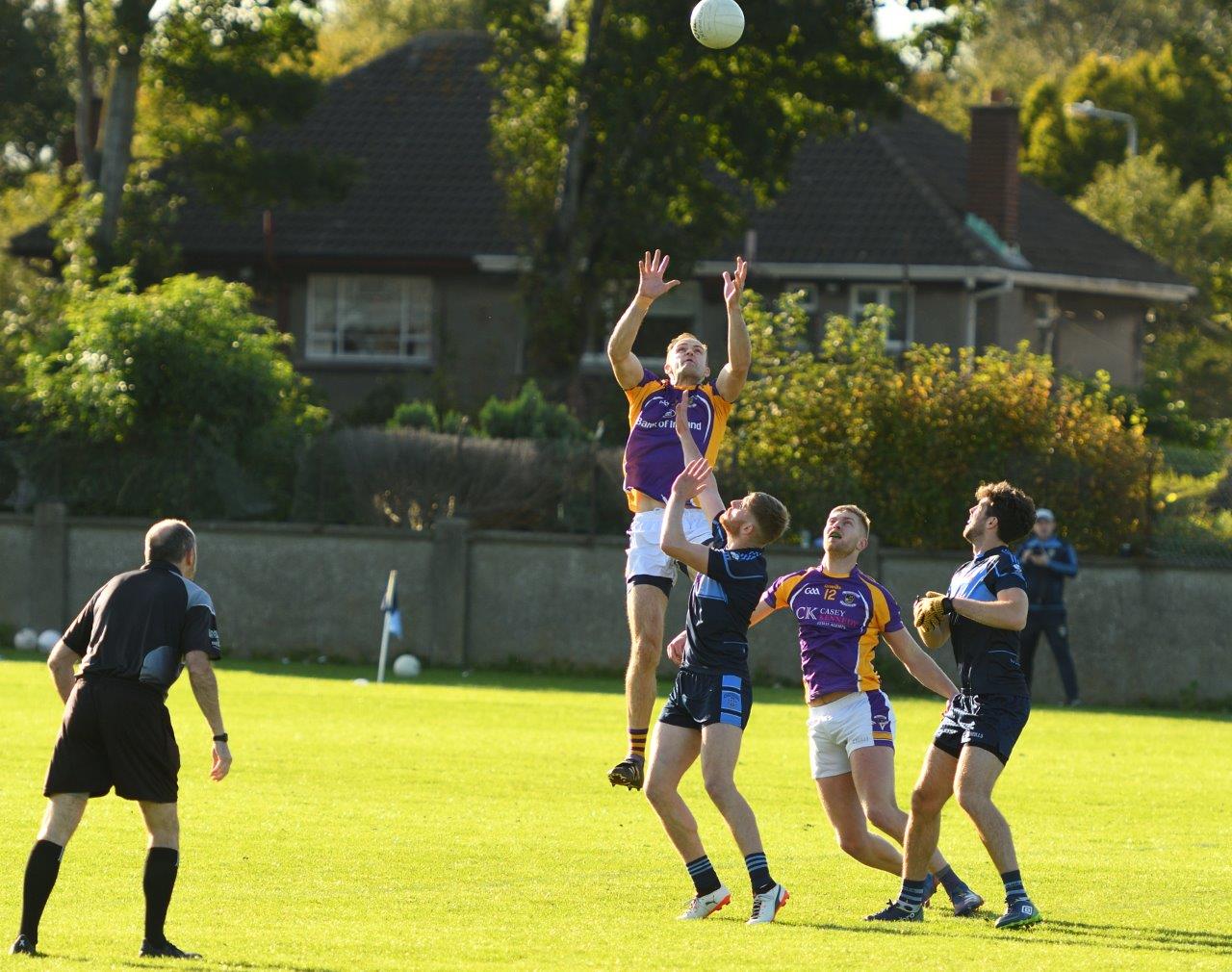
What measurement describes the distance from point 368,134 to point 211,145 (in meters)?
7.36

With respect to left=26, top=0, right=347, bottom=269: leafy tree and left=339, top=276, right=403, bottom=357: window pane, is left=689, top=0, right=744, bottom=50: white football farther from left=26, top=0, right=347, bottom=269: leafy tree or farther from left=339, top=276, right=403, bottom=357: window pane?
left=339, top=276, right=403, bottom=357: window pane

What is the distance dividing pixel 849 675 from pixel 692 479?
3.83 feet

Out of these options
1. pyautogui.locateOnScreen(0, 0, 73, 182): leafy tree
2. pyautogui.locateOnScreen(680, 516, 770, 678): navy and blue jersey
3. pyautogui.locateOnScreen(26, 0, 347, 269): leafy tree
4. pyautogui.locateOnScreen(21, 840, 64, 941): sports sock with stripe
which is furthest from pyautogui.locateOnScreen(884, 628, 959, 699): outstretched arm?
pyautogui.locateOnScreen(0, 0, 73, 182): leafy tree

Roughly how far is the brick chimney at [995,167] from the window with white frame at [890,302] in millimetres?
3317

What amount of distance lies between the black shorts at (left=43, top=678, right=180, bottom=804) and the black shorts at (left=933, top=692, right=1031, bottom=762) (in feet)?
11.4

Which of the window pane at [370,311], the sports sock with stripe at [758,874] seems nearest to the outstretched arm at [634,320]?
the sports sock with stripe at [758,874]

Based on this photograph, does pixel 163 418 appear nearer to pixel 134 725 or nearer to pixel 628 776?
pixel 628 776

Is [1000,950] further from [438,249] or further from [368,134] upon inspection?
[368,134]

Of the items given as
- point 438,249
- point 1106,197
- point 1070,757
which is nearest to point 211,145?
point 438,249

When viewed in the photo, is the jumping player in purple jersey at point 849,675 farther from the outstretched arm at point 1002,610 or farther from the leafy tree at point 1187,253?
the leafy tree at point 1187,253

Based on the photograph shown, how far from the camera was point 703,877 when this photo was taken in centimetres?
912

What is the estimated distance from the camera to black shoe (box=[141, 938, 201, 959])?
26.0 ft

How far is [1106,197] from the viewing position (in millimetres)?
50500

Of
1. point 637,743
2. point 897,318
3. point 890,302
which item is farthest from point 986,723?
point 890,302
